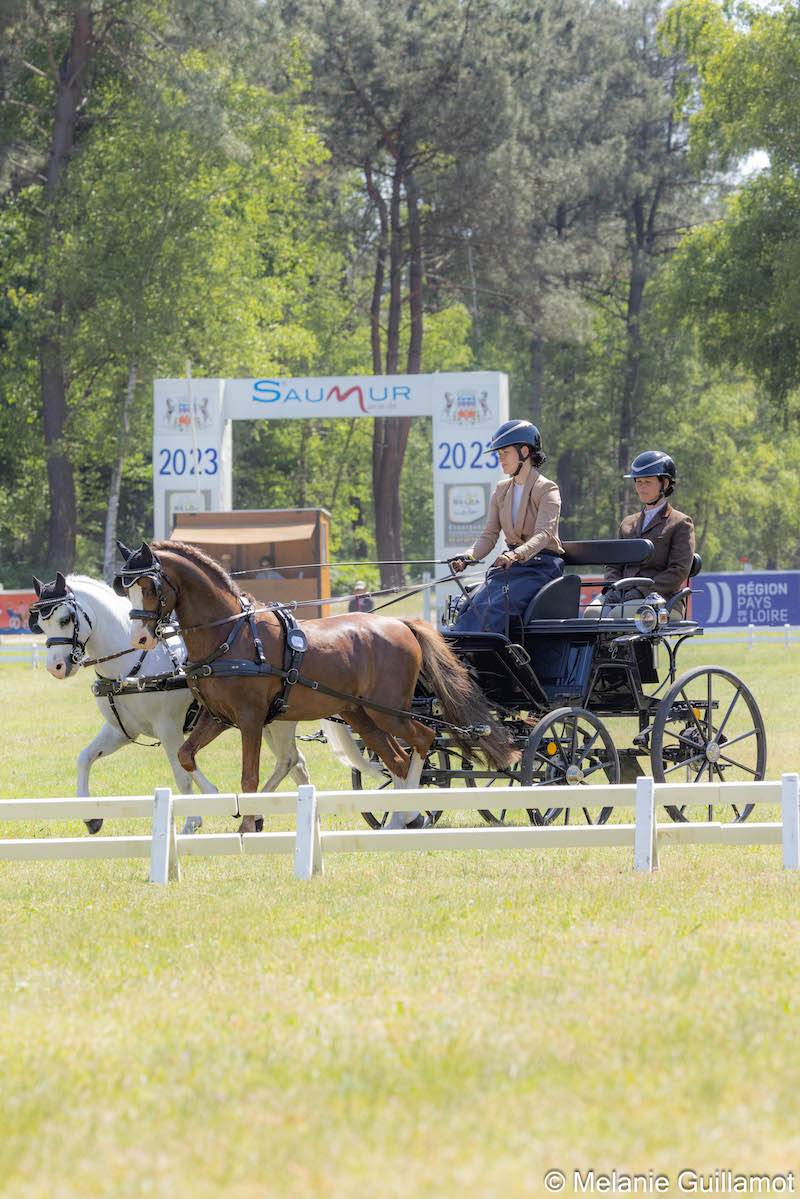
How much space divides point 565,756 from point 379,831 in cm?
243

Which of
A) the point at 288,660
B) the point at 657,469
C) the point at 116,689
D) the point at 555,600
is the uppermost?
the point at 657,469

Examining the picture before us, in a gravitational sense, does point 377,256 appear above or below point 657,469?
above

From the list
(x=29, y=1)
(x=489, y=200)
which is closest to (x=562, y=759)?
(x=29, y=1)

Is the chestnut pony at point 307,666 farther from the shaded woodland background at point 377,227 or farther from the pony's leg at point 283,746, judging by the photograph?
the shaded woodland background at point 377,227

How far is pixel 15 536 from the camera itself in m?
46.1

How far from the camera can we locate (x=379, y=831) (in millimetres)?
7984

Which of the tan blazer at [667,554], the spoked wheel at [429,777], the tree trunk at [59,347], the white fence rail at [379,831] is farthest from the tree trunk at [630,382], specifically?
the white fence rail at [379,831]

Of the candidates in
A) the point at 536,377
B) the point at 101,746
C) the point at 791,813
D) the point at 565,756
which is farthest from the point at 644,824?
the point at 536,377

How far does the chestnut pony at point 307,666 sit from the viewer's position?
9.52 meters

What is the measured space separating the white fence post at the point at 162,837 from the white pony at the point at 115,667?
8.99ft

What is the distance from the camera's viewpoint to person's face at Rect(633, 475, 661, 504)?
1112 cm

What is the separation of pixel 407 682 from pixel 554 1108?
6.12 meters

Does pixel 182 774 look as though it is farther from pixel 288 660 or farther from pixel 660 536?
pixel 660 536

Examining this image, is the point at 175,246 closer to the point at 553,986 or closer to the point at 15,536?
the point at 15,536
